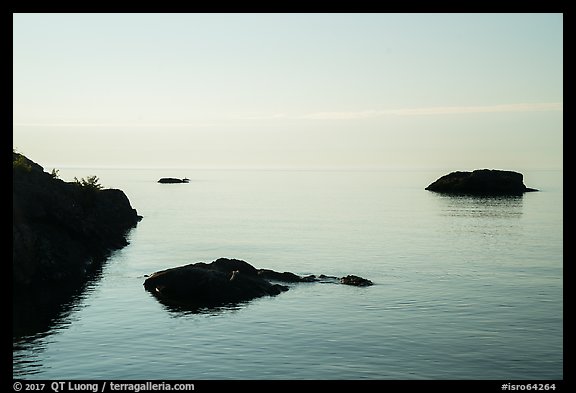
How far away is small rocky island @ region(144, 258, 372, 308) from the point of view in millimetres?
51312

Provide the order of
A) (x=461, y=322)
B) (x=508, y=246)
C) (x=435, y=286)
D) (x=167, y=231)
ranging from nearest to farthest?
1. (x=461, y=322)
2. (x=435, y=286)
3. (x=508, y=246)
4. (x=167, y=231)

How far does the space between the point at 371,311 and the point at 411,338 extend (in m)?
7.97

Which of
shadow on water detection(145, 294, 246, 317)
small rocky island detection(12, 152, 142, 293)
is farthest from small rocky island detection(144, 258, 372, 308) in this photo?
small rocky island detection(12, 152, 142, 293)

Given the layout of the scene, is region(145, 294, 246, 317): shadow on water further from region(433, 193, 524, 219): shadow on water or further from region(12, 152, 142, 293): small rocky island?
region(433, 193, 524, 219): shadow on water

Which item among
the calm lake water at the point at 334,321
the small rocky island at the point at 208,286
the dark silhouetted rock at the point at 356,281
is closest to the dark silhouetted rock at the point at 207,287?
the small rocky island at the point at 208,286

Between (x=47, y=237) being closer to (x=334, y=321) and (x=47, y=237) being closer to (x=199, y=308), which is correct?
→ (x=199, y=308)

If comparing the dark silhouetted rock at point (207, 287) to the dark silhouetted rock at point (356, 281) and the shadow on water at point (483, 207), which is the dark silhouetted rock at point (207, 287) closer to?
the dark silhouetted rock at point (356, 281)

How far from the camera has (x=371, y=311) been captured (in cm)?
4831

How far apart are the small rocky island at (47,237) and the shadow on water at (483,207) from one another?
8687cm

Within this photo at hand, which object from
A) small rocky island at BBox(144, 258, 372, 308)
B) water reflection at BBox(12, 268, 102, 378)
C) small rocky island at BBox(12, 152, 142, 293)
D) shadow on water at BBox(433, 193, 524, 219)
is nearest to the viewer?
water reflection at BBox(12, 268, 102, 378)

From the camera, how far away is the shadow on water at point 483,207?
138500mm

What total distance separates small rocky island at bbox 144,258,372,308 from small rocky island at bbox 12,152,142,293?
10.6m
